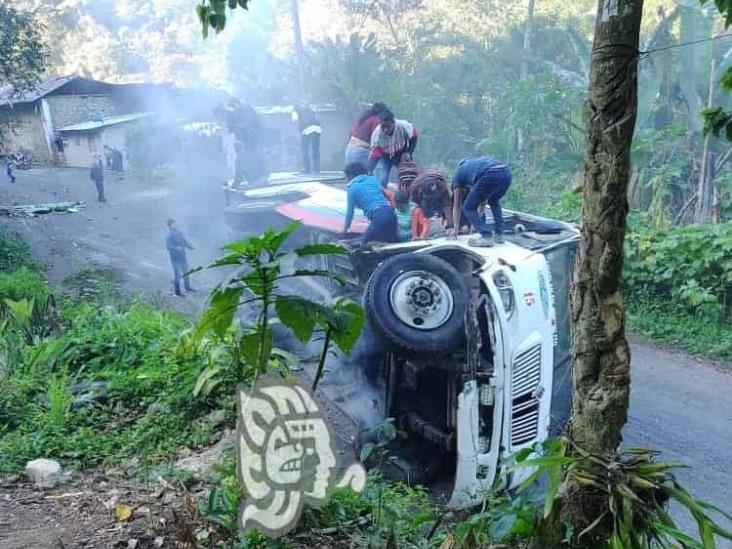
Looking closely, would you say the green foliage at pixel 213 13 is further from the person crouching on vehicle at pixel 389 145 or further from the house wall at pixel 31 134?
the house wall at pixel 31 134

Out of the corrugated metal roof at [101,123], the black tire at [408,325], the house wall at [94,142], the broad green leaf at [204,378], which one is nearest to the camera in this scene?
the black tire at [408,325]

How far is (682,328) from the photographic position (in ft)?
30.1

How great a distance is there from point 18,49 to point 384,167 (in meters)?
10.2

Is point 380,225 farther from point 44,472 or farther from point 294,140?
point 294,140

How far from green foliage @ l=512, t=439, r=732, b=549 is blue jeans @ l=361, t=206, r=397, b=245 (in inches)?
177

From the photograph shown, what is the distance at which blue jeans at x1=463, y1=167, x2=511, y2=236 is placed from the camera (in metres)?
6.02

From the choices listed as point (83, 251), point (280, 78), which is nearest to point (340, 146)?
point (280, 78)

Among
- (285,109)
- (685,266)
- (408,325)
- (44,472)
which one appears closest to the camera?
(44,472)

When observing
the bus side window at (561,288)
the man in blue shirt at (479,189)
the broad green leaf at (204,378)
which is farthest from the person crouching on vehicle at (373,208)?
the broad green leaf at (204,378)

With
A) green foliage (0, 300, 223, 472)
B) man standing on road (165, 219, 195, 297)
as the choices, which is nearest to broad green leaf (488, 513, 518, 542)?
green foliage (0, 300, 223, 472)

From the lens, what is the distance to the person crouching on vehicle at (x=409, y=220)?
653cm

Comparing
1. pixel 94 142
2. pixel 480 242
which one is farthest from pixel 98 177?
pixel 480 242

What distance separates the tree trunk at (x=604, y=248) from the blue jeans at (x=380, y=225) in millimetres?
4391

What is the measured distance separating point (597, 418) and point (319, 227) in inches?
227
